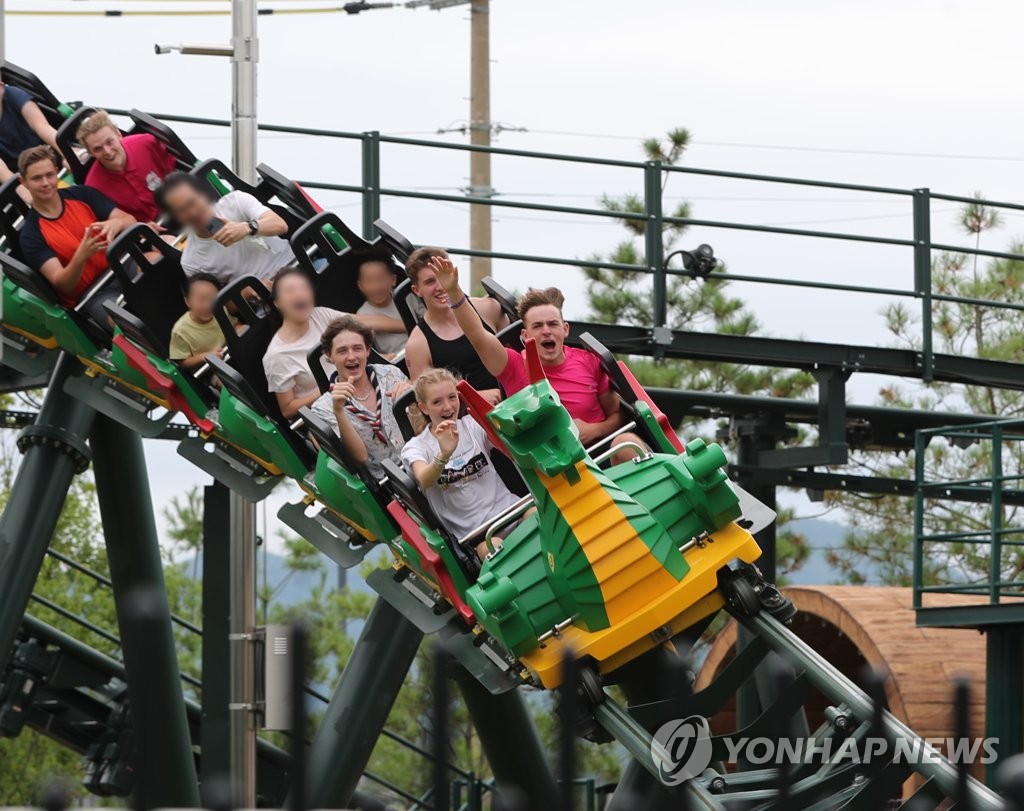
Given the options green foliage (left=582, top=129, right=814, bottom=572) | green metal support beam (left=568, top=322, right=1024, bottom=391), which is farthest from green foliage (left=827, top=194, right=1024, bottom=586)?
green metal support beam (left=568, top=322, right=1024, bottom=391)

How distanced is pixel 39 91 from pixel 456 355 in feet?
10.3

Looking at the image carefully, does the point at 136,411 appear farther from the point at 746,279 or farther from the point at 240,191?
the point at 746,279

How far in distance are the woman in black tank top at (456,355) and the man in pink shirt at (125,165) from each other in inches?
74.0

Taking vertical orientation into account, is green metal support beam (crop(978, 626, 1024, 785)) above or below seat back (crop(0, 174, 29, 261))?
below

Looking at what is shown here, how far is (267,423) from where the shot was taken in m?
6.48

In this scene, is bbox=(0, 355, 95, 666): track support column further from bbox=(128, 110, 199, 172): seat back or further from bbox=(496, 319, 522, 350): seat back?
bbox=(496, 319, 522, 350): seat back

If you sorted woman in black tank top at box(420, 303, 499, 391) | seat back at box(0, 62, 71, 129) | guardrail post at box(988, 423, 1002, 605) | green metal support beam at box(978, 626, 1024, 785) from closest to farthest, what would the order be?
woman in black tank top at box(420, 303, 499, 391) < guardrail post at box(988, 423, 1002, 605) < green metal support beam at box(978, 626, 1024, 785) < seat back at box(0, 62, 71, 129)

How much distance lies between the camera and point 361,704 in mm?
7543

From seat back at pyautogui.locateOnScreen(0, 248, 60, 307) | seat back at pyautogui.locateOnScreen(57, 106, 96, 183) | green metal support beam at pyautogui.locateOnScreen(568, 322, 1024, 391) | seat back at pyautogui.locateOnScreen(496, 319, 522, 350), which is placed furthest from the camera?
green metal support beam at pyautogui.locateOnScreen(568, 322, 1024, 391)

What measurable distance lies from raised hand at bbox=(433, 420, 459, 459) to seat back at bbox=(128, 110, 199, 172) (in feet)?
8.90

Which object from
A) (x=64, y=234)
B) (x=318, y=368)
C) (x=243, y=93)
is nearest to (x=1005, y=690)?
(x=318, y=368)

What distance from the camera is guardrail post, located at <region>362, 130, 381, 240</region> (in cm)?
890

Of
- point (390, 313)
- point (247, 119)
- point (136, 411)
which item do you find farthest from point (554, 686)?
point (247, 119)

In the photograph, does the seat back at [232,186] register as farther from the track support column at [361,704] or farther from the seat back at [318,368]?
the track support column at [361,704]
